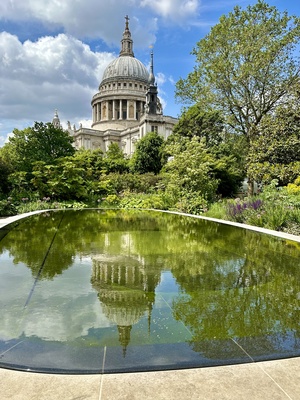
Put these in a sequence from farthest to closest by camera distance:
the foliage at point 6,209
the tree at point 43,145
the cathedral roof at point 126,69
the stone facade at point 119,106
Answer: the cathedral roof at point 126,69, the stone facade at point 119,106, the tree at point 43,145, the foliage at point 6,209

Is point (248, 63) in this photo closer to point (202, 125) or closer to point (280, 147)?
point (280, 147)

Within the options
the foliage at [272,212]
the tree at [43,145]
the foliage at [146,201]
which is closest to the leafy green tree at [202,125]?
the foliage at [146,201]

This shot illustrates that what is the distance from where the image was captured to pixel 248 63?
18.8 meters

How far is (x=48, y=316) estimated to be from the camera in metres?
3.39

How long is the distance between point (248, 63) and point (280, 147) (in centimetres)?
657

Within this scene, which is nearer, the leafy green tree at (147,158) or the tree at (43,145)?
the tree at (43,145)

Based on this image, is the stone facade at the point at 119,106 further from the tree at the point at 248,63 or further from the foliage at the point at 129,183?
the tree at the point at 248,63

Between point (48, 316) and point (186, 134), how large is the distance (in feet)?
103

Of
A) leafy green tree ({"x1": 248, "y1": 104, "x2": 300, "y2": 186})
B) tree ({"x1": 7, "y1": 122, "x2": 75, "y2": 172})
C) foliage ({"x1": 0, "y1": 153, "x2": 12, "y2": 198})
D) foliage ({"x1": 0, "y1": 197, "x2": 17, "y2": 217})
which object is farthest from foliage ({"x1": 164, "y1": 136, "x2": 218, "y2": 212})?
tree ({"x1": 7, "y1": 122, "x2": 75, "y2": 172})

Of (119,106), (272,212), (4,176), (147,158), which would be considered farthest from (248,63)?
(119,106)

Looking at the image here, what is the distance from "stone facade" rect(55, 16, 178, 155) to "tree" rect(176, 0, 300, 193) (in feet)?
163

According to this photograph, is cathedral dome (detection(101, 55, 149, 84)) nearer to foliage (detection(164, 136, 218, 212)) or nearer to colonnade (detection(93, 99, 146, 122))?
colonnade (detection(93, 99, 146, 122))

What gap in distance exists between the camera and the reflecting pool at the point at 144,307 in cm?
259

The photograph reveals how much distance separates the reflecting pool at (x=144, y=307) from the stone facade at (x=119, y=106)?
6541 centimetres
